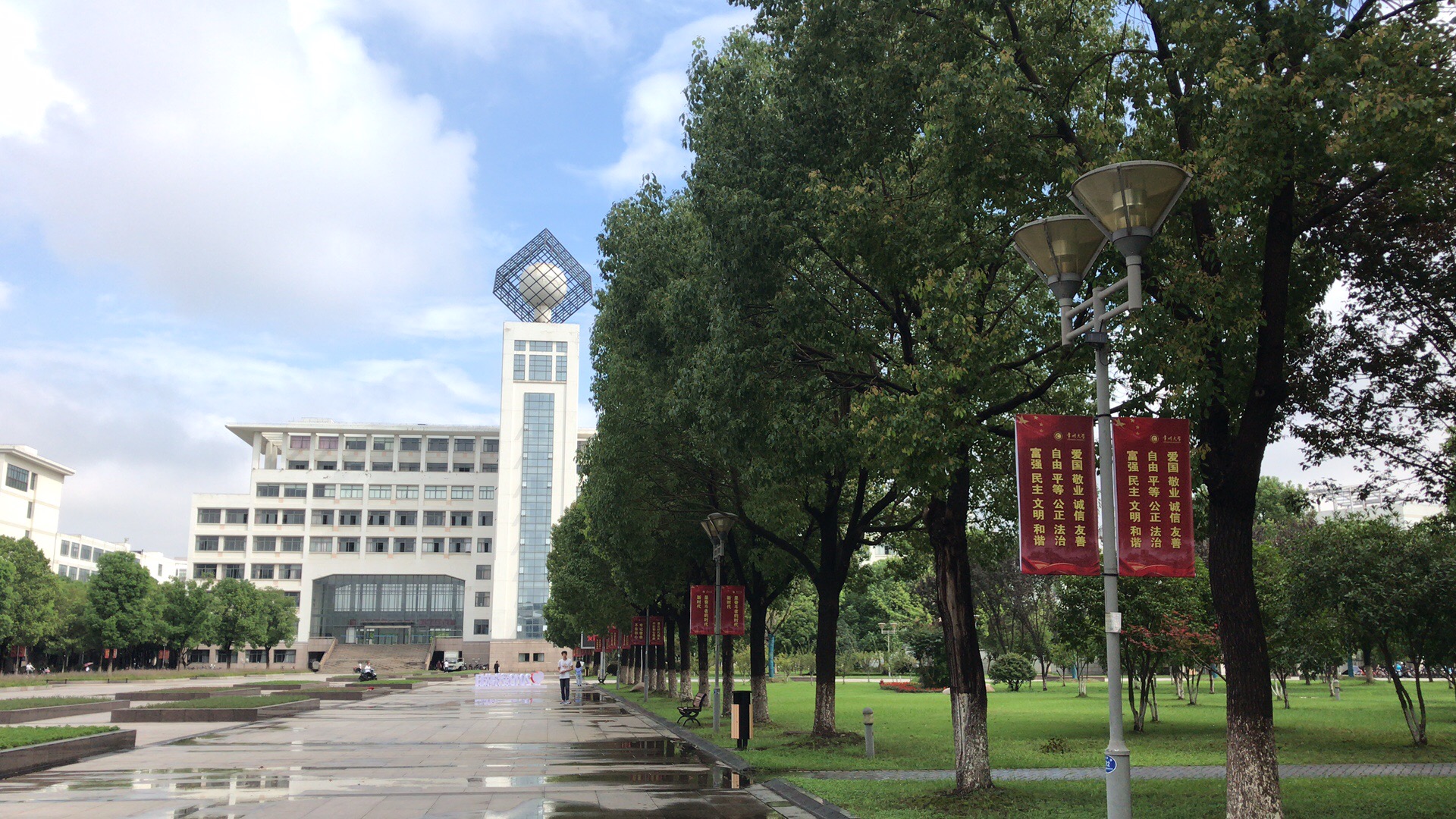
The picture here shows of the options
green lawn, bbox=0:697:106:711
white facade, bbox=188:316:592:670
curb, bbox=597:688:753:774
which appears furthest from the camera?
white facade, bbox=188:316:592:670

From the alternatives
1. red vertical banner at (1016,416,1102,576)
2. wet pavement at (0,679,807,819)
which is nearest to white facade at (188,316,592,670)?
wet pavement at (0,679,807,819)

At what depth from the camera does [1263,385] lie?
11242mm

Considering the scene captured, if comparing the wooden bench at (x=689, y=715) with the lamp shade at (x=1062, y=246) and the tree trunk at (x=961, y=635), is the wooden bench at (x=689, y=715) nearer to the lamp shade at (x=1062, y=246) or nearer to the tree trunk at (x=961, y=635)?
the tree trunk at (x=961, y=635)

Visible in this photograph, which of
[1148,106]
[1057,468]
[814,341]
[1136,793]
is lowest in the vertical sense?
[1136,793]

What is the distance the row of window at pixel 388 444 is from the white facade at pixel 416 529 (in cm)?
40

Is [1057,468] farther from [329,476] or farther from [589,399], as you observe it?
[329,476]

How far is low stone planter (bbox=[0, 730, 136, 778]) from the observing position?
16.8 metres

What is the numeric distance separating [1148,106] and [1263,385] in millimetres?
3674

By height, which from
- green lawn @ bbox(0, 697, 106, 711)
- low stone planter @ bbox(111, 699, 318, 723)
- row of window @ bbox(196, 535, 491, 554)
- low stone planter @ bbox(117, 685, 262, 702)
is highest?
row of window @ bbox(196, 535, 491, 554)

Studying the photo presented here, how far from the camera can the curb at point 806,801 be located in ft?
42.0

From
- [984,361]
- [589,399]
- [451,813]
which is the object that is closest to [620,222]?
[589,399]

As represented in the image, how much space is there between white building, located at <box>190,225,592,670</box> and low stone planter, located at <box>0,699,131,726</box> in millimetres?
84612

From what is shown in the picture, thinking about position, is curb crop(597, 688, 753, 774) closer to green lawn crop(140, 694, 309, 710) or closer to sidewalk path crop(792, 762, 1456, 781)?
sidewalk path crop(792, 762, 1456, 781)

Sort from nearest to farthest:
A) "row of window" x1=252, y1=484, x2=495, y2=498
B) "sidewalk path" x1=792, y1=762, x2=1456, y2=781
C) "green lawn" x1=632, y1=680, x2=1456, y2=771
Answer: "sidewalk path" x1=792, y1=762, x2=1456, y2=781, "green lawn" x1=632, y1=680, x2=1456, y2=771, "row of window" x1=252, y1=484, x2=495, y2=498
